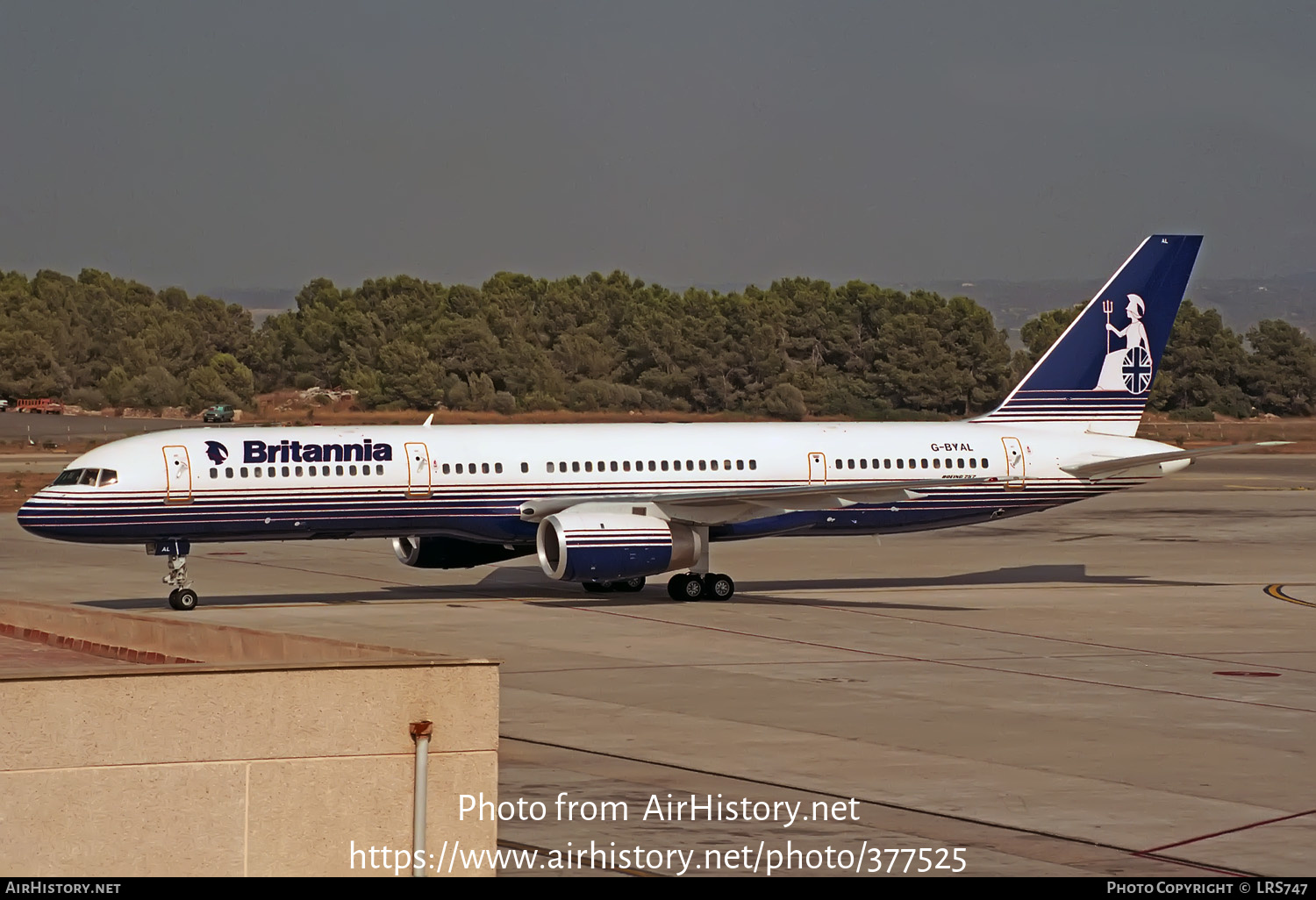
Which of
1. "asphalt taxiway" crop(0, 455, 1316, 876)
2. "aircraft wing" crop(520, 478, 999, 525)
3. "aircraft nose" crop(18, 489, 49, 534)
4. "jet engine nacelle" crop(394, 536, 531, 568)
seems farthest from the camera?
"jet engine nacelle" crop(394, 536, 531, 568)

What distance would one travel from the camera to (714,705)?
24953 millimetres

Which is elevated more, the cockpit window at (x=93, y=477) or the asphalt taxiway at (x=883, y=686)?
the cockpit window at (x=93, y=477)

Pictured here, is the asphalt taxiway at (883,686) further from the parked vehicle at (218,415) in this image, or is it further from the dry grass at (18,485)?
the parked vehicle at (218,415)

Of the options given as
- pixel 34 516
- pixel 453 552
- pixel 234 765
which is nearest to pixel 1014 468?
pixel 453 552

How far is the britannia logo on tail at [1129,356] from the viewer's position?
4234 cm

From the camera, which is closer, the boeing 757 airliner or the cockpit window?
the cockpit window

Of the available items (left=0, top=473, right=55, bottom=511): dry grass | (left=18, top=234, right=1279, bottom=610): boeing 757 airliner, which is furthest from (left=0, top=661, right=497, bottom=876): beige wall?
(left=0, top=473, right=55, bottom=511): dry grass

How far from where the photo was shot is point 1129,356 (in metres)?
42.5

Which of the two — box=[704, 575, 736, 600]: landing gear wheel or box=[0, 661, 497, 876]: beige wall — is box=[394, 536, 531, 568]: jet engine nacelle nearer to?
box=[704, 575, 736, 600]: landing gear wheel

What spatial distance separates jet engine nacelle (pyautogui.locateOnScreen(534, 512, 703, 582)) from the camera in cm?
3534

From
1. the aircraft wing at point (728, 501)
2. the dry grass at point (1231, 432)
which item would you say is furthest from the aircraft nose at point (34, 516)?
the dry grass at point (1231, 432)

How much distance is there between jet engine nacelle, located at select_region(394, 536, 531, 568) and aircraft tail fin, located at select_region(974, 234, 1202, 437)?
12131 mm

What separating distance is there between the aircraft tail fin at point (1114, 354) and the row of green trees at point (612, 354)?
8770 cm
